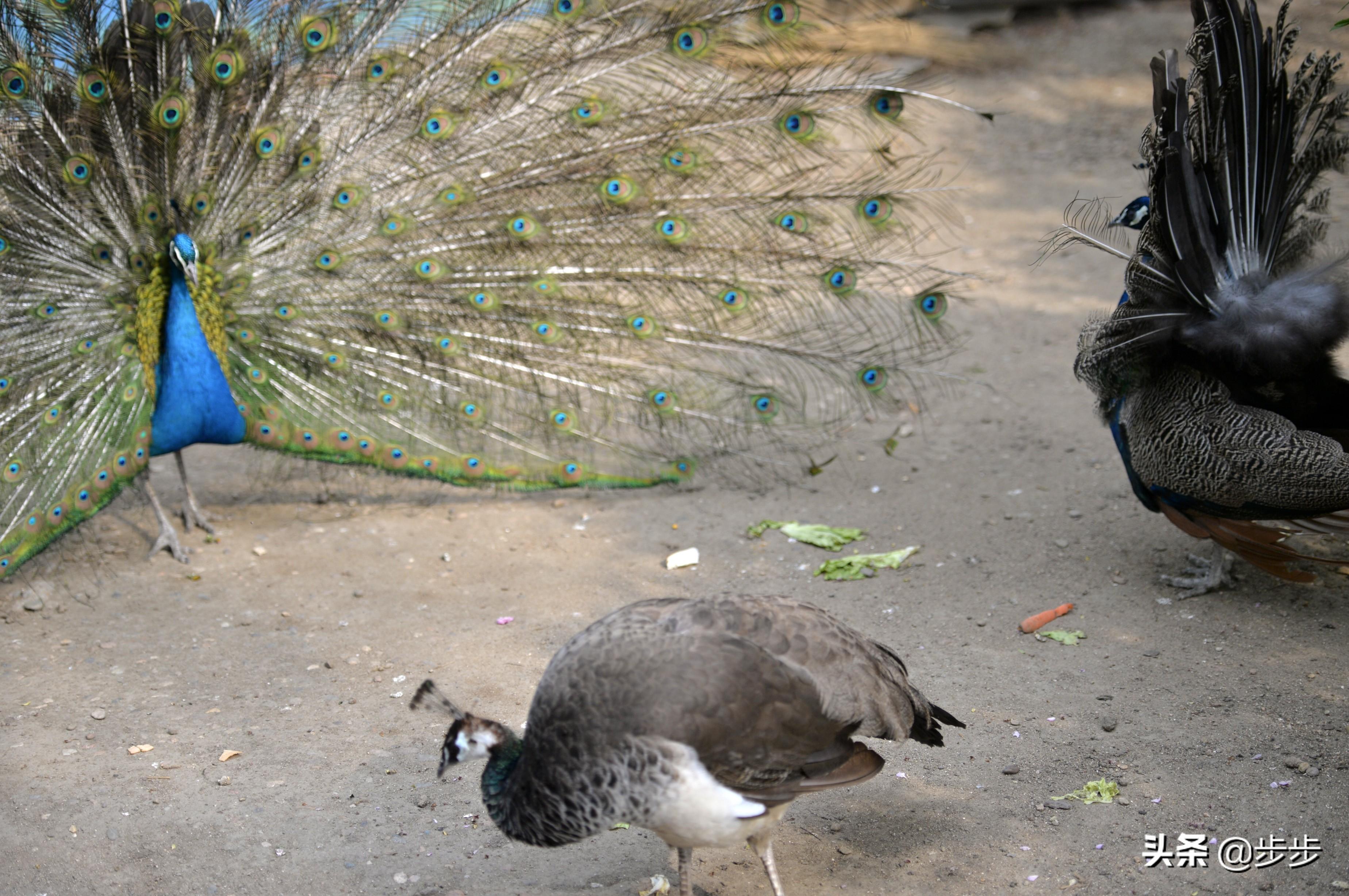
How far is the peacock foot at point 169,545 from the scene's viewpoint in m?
5.08

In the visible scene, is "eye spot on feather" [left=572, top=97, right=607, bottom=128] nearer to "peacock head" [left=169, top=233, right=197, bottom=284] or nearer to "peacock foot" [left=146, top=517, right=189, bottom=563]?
"peacock head" [left=169, top=233, right=197, bottom=284]

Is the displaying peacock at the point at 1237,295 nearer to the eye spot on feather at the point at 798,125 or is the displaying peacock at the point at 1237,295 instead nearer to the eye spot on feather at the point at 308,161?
the eye spot on feather at the point at 798,125

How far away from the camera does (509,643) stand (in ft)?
14.6

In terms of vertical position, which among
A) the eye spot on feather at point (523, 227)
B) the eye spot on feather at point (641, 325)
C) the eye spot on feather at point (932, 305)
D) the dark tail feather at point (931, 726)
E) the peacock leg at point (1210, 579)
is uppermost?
the eye spot on feather at point (523, 227)

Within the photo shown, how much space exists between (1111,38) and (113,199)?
11.2 meters

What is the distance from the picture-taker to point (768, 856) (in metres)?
2.89

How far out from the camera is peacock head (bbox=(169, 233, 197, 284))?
14.5 feet

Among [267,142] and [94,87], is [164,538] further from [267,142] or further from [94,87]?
[94,87]

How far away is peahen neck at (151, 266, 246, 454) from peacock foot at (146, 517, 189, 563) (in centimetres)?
51

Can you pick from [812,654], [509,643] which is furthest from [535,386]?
[812,654]

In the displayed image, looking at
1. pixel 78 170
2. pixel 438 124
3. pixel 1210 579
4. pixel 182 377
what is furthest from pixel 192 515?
pixel 1210 579

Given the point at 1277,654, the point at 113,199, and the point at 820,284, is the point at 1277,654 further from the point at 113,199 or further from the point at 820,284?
the point at 113,199

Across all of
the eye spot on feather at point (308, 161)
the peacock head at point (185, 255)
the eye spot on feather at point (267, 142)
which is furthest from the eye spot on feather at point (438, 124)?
the peacock head at point (185, 255)

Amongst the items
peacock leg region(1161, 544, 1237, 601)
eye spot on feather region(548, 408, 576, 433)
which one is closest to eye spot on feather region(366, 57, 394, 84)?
eye spot on feather region(548, 408, 576, 433)
